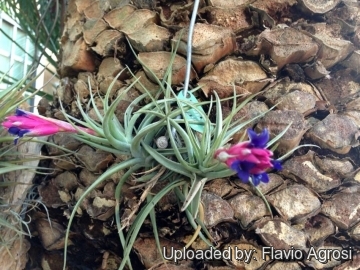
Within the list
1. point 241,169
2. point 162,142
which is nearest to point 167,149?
point 162,142

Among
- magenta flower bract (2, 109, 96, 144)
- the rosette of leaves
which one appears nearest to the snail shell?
the rosette of leaves

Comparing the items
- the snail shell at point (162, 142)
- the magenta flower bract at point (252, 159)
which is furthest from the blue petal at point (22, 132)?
the magenta flower bract at point (252, 159)

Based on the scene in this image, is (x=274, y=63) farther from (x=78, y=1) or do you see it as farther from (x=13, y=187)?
(x=13, y=187)

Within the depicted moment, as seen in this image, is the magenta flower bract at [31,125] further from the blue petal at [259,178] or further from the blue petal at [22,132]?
the blue petal at [259,178]

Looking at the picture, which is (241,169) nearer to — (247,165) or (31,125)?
(247,165)

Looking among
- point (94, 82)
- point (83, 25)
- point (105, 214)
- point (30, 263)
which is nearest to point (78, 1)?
point (83, 25)

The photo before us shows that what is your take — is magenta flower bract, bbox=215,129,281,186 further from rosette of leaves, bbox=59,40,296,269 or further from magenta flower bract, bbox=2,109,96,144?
magenta flower bract, bbox=2,109,96,144
